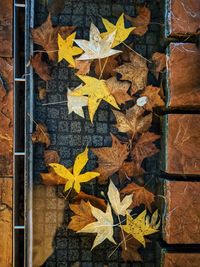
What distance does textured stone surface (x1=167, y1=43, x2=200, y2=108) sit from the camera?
2.06 metres

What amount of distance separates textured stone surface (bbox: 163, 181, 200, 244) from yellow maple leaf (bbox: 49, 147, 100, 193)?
0.57m

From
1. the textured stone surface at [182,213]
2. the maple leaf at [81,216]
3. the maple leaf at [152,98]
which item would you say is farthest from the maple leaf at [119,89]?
the maple leaf at [81,216]

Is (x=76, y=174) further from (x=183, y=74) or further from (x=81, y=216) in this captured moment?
(x=183, y=74)

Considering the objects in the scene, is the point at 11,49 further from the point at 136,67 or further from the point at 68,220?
the point at 68,220

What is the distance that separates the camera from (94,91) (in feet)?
6.88

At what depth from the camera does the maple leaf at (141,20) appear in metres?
2.12

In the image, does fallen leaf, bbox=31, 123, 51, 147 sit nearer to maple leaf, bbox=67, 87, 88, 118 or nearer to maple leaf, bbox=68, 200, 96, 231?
maple leaf, bbox=67, 87, 88, 118

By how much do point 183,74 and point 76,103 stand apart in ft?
2.61

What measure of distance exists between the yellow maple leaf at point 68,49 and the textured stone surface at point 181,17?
680mm

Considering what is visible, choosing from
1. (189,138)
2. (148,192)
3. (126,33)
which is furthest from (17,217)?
(126,33)

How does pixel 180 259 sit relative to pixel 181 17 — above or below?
below

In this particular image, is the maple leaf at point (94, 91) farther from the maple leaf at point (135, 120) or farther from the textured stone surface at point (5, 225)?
the textured stone surface at point (5, 225)

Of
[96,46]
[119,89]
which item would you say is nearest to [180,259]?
[119,89]

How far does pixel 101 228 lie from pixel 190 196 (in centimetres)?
69
